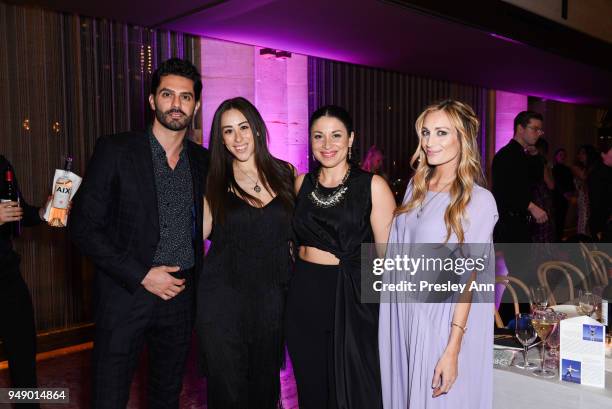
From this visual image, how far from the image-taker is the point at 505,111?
11.1 meters

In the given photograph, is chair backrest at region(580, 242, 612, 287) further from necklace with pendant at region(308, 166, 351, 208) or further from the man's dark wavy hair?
the man's dark wavy hair

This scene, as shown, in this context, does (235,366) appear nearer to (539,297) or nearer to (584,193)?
(539,297)

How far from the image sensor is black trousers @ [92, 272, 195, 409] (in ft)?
7.13

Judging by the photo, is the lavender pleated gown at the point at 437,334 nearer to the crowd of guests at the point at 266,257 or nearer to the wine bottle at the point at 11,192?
the crowd of guests at the point at 266,257

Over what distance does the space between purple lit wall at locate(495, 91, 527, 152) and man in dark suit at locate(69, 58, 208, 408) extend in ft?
31.9

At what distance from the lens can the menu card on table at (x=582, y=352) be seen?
1.75 m

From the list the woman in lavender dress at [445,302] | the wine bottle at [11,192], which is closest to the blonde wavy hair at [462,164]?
the woman in lavender dress at [445,302]

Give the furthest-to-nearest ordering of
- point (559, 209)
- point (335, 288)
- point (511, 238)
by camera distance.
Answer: point (559, 209) → point (511, 238) → point (335, 288)

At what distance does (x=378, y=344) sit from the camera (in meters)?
2.39

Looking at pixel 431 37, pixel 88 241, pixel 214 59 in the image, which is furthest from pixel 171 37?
pixel 88 241

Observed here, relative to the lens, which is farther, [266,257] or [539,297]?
[266,257]

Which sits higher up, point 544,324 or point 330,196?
point 330,196

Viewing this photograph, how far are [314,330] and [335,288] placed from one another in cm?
20

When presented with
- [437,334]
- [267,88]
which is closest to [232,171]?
[437,334]
